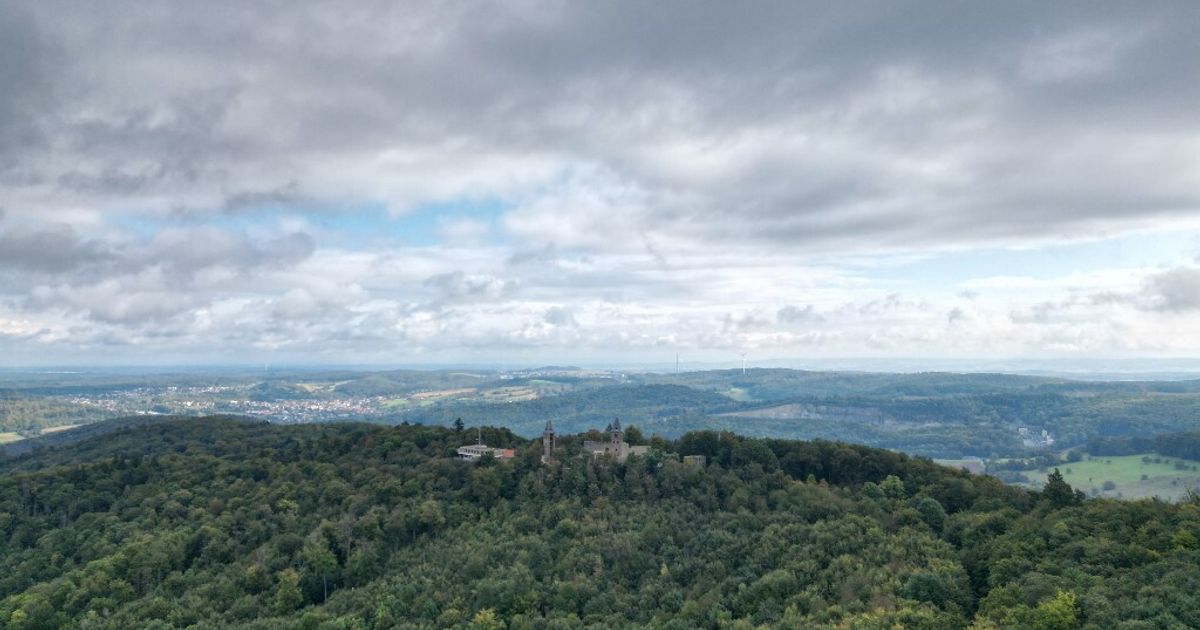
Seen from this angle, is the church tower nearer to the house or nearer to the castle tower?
the castle tower

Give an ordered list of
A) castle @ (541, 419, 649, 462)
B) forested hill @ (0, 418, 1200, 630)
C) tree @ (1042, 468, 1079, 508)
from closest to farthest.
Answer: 1. forested hill @ (0, 418, 1200, 630)
2. tree @ (1042, 468, 1079, 508)
3. castle @ (541, 419, 649, 462)

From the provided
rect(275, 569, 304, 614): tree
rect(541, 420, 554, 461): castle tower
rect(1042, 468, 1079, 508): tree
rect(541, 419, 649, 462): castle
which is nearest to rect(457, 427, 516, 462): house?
rect(541, 420, 554, 461): castle tower

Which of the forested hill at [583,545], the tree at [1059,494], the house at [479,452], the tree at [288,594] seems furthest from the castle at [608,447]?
the tree at [1059,494]

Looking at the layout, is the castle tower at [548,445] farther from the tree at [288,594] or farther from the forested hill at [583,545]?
the tree at [288,594]

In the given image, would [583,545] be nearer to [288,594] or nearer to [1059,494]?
[288,594]

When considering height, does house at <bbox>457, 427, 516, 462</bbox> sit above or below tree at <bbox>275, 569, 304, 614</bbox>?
above

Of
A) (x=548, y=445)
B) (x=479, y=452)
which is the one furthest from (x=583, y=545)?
(x=479, y=452)
